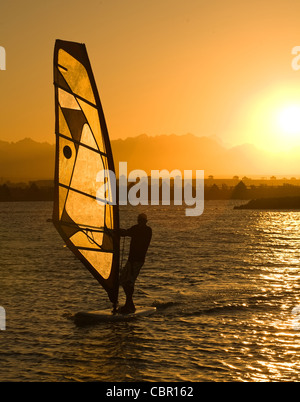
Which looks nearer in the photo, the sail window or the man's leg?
the sail window

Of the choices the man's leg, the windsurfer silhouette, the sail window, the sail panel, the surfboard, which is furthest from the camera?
the surfboard

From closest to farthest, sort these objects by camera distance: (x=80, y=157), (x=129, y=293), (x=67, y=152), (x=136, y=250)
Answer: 1. (x=67, y=152)
2. (x=80, y=157)
3. (x=136, y=250)
4. (x=129, y=293)

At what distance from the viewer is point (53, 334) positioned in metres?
13.5

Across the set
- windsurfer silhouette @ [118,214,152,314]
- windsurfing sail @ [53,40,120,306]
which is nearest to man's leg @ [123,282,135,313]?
windsurfer silhouette @ [118,214,152,314]

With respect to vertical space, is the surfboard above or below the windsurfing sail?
below

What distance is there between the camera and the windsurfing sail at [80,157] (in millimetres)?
12141

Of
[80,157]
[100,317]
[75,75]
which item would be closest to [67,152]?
[80,157]

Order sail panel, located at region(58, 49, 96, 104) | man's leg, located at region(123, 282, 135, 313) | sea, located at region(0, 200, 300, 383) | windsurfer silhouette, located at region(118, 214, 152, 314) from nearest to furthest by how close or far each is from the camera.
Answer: sea, located at region(0, 200, 300, 383), sail panel, located at region(58, 49, 96, 104), windsurfer silhouette, located at region(118, 214, 152, 314), man's leg, located at region(123, 282, 135, 313)

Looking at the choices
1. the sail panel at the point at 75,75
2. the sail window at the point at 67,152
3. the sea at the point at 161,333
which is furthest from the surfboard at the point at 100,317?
the sail panel at the point at 75,75

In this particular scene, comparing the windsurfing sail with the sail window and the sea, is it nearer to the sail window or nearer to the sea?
the sail window

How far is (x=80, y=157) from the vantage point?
41.0ft

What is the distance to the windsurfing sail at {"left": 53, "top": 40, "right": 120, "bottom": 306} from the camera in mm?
12141

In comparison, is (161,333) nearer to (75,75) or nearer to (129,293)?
(129,293)
